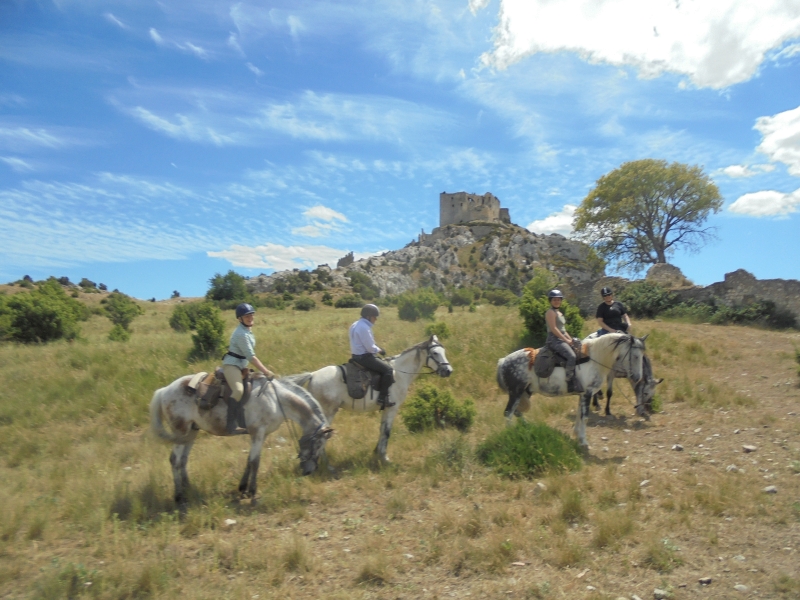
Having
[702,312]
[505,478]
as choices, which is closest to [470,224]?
[702,312]

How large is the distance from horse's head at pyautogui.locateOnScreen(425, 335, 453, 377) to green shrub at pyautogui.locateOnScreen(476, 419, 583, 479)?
4.14 feet

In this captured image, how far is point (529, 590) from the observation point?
404 centimetres

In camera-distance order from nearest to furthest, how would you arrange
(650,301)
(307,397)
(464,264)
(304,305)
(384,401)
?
(307,397), (384,401), (650,301), (304,305), (464,264)

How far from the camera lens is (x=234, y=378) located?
611 cm

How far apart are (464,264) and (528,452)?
70.1 metres

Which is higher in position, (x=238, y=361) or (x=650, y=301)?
(x=650, y=301)

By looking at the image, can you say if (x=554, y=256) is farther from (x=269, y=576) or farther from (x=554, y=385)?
(x=269, y=576)

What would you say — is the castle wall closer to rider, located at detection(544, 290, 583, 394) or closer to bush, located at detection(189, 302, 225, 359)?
bush, located at detection(189, 302, 225, 359)

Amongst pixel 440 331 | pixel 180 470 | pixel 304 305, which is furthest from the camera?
pixel 304 305

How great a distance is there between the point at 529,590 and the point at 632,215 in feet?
115

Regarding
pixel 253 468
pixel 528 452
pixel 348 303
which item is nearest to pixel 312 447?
pixel 253 468

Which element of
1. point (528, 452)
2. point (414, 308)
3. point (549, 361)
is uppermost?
point (414, 308)

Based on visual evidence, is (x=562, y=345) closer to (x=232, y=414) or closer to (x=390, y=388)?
(x=390, y=388)

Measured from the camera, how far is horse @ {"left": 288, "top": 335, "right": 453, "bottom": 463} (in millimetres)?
7332
